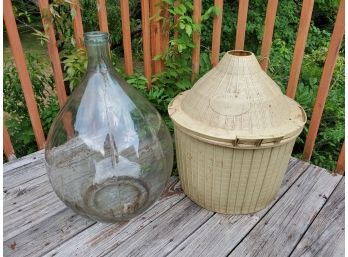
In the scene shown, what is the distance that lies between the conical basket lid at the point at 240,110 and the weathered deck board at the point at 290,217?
0.42 meters

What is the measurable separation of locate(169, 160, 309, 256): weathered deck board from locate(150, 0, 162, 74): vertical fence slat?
0.97 m

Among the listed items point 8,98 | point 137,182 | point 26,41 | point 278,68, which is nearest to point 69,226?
point 137,182

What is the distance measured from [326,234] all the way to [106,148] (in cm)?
96

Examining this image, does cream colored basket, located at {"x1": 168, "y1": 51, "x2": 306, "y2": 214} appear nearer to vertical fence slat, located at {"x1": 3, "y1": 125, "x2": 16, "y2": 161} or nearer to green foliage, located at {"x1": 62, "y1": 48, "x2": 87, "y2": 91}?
green foliage, located at {"x1": 62, "y1": 48, "x2": 87, "y2": 91}

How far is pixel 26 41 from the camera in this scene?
237 inches

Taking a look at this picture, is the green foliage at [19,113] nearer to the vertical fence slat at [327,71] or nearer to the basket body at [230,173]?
the basket body at [230,173]

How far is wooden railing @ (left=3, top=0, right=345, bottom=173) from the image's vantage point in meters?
1.51

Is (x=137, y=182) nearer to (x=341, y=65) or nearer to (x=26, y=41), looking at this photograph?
(x=341, y=65)

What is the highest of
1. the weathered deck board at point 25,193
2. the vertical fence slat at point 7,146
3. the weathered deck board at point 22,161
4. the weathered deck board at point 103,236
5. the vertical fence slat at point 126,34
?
the vertical fence slat at point 126,34

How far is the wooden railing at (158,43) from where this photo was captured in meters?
1.51

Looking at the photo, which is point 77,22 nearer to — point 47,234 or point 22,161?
point 22,161

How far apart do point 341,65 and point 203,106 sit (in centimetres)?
200

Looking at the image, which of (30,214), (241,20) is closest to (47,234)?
(30,214)

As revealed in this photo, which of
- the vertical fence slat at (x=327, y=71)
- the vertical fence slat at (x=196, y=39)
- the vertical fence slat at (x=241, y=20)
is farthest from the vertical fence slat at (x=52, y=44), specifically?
the vertical fence slat at (x=327, y=71)
